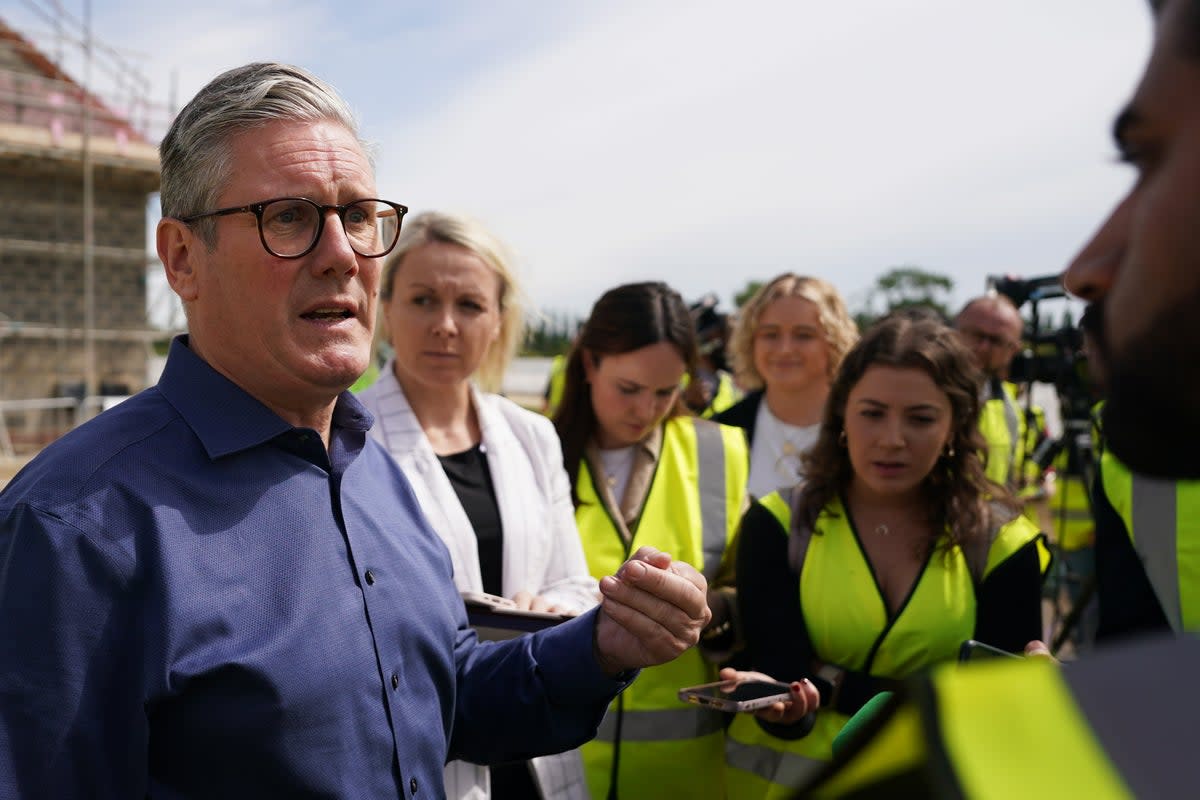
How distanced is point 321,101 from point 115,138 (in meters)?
21.5

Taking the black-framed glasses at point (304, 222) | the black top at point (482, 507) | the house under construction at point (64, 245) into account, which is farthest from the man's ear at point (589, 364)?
the house under construction at point (64, 245)

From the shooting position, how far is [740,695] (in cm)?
199

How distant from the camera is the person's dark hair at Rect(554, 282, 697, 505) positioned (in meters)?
3.05

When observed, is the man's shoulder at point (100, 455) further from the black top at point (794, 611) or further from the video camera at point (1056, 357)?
the video camera at point (1056, 357)

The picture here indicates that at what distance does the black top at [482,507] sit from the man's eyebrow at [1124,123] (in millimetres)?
1981

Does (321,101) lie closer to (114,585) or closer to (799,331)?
(114,585)

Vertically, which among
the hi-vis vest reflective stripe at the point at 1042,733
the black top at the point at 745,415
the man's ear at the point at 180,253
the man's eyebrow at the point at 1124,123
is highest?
the man's eyebrow at the point at 1124,123

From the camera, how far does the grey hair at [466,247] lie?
2.75 metres

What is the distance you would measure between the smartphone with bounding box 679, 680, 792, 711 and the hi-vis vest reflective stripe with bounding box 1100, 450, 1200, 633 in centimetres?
86

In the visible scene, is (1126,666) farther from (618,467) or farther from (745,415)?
(745,415)

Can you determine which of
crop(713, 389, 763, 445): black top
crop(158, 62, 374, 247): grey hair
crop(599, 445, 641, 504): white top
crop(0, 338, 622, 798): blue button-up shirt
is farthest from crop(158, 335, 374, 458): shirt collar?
crop(713, 389, 763, 445): black top

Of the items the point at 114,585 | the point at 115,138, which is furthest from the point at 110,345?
the point at 114,585

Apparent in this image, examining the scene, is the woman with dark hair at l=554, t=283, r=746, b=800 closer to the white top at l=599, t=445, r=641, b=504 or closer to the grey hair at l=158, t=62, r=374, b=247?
the white top at l=599, t=445, r=641, b=504

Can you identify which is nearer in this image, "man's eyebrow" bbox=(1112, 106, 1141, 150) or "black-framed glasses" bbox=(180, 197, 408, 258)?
"man's eyebrow" bbox=(1112, 106, 1141, 150)
